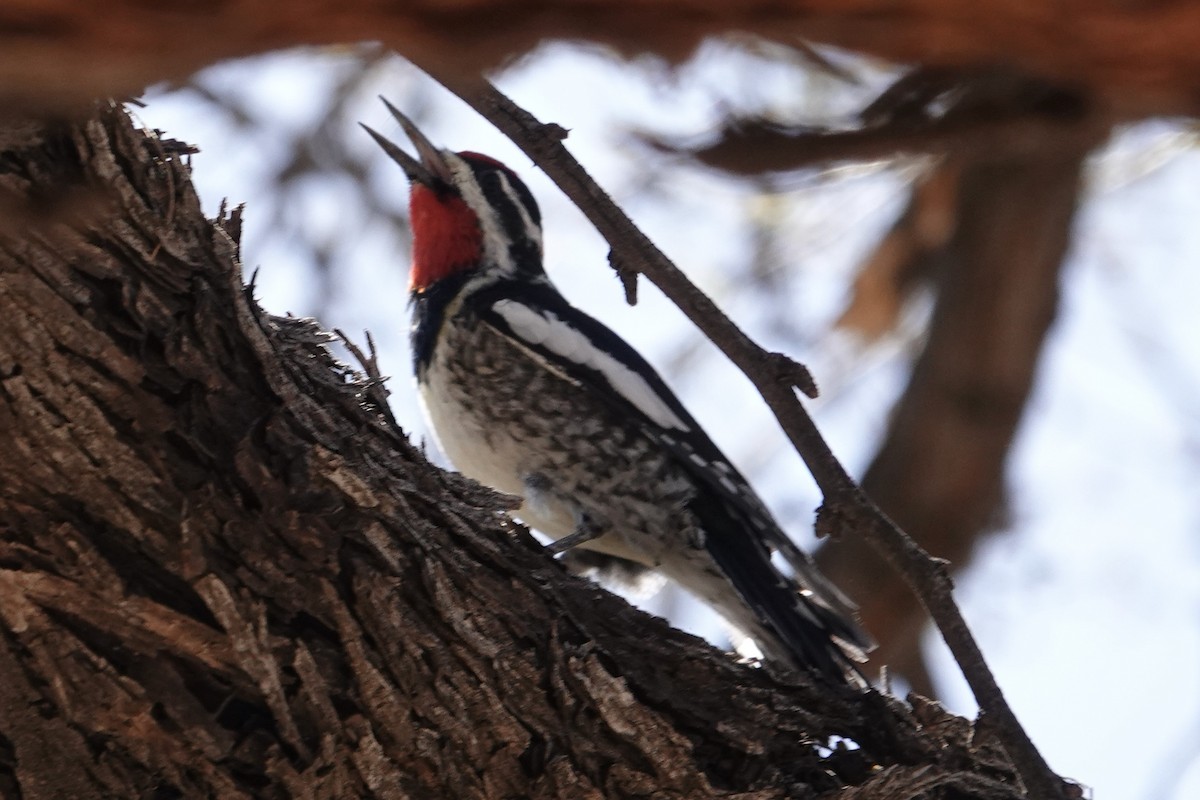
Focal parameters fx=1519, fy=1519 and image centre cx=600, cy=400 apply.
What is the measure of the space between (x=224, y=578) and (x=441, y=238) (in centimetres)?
212

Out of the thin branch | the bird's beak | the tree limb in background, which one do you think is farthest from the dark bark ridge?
the tree limb in background

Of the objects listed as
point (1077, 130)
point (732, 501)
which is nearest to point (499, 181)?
point (732, 501)

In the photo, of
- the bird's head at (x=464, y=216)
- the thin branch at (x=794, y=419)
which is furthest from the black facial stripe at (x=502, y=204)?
the thin branch at (x=794, y=419)

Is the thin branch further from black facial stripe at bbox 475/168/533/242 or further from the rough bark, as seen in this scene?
black facial stripe at bbox 475/168/533/242

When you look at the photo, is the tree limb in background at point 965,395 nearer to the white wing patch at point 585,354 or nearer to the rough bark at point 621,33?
the white wing patch at point 585,354

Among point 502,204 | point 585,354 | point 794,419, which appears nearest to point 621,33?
point 794,419

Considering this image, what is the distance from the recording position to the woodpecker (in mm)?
3354

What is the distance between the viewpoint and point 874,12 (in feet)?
3.72

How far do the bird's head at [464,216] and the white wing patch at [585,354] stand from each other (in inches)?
19.6

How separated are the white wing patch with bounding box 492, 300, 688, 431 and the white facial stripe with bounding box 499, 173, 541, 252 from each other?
69cm

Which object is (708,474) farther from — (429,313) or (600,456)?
(429,313)

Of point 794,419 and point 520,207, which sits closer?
point 794,419

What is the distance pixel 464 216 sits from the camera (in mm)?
4188

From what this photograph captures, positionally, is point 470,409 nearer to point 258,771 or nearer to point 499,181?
point 499,181
